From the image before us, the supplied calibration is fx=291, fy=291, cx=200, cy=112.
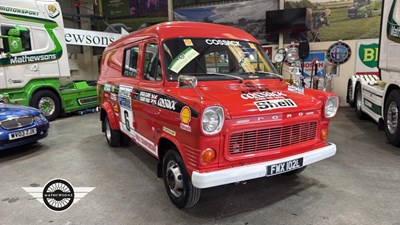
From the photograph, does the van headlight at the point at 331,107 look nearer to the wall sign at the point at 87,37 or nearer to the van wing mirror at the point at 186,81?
the van wing mirror at the point at 186,81

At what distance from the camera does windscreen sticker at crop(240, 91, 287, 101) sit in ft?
9.40

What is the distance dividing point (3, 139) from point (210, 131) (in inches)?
150

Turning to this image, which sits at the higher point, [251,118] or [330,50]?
[330,50]

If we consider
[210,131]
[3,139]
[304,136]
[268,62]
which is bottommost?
[3,139]

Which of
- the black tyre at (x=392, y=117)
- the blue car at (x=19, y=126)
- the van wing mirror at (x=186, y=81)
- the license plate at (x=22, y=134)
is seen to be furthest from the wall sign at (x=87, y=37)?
the black tyre at (x=392, y=117)

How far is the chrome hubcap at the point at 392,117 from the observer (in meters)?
5.12

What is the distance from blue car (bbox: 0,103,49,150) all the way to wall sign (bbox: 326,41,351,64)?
8.78 meters

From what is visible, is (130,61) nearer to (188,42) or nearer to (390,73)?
(188,42)

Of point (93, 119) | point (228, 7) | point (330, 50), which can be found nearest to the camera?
point (93, 119)

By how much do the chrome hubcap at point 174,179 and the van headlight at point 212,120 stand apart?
2.20 ft

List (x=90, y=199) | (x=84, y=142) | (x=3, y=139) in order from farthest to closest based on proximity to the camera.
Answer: (x=84, y=142)
(x=3, y=139)
(x=90, y=199)

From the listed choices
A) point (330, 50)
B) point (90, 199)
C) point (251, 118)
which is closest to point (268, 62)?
point (251, 118)

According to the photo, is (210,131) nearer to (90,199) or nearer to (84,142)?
(90,199)

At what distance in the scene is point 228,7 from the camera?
11.2m
